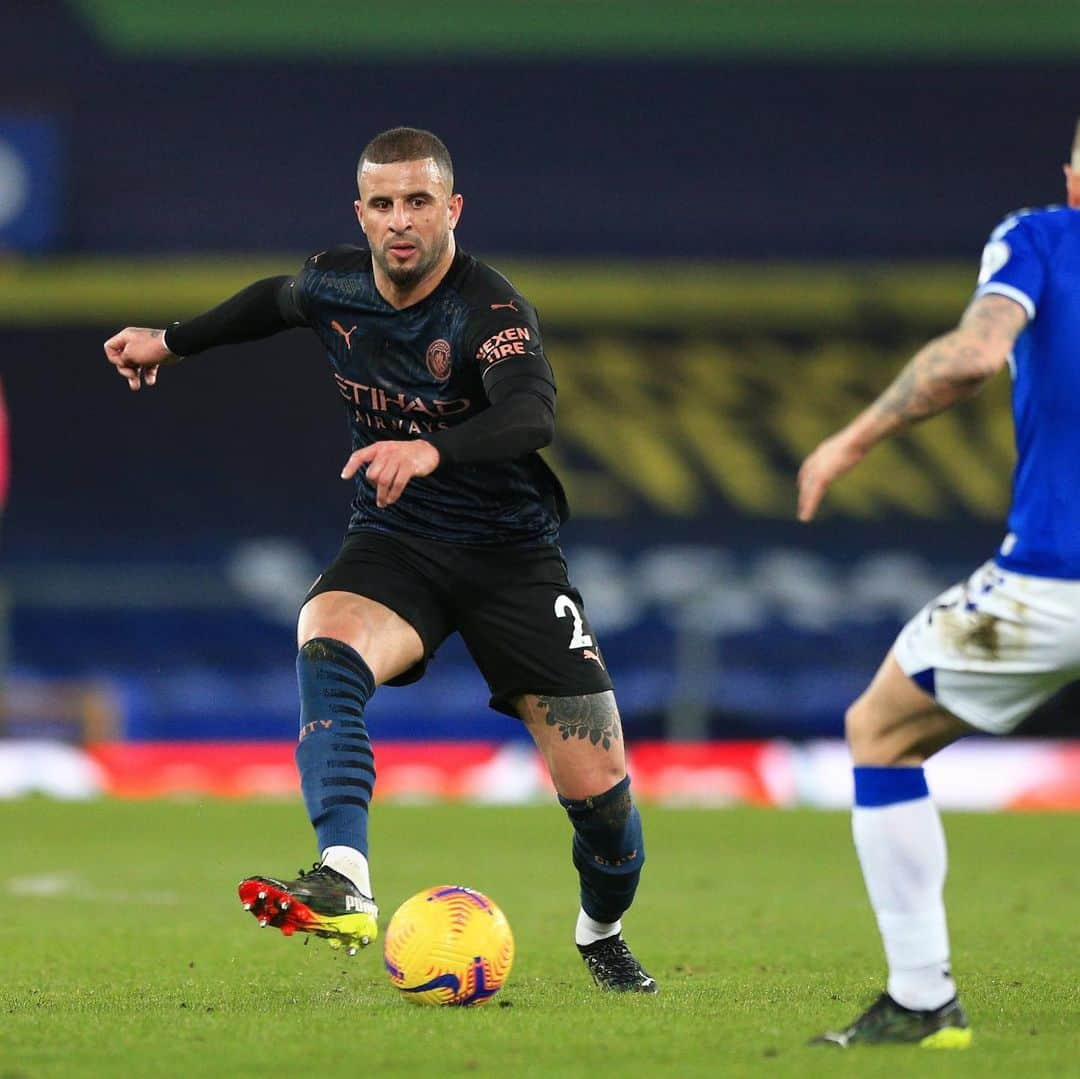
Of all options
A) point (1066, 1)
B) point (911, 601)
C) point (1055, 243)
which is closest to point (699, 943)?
point (1055, 243)

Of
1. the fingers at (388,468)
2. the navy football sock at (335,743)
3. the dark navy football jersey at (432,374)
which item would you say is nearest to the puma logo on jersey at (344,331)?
the dark navy football jersey at (432,374)

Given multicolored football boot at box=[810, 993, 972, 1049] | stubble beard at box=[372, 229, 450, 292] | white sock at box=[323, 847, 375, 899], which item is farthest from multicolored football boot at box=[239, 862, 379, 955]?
stubble beard at box=[372, 229, 450, 292]

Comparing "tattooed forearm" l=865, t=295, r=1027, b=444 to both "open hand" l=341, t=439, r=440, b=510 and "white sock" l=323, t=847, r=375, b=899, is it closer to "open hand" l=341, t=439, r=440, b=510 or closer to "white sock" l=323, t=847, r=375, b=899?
"open hand" l=341, t=439, r=440, b=510

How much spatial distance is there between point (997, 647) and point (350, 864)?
1.77 meters

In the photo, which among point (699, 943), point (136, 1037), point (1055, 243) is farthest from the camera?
point (699, 943)

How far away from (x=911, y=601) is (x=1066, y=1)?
245 inches

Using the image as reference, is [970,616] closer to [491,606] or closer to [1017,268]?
[1017,268]

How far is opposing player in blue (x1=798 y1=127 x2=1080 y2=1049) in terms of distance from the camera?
4590mm

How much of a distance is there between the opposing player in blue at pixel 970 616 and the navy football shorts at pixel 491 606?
1.46m

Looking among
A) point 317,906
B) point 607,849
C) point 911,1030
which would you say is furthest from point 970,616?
point 607,849

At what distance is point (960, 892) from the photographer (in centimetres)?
970

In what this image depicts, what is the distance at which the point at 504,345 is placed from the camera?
19.6ft

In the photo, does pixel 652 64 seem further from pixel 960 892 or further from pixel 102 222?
pixel 960 892

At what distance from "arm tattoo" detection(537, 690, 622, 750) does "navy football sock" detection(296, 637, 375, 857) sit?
2.08 ft
